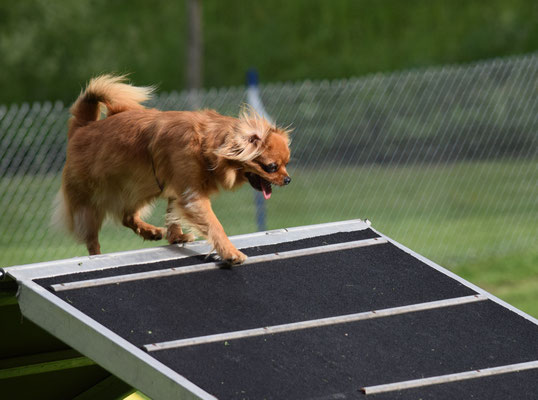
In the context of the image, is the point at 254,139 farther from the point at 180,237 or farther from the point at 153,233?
the point at 153,233

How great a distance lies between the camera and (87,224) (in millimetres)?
4539

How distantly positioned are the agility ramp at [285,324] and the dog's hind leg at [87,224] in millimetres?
772

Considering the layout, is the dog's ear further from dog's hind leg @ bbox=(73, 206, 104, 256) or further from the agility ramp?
dog's hind leg @ bbox=(73, 206, 104, 256)

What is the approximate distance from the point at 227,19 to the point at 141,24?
1.60 m

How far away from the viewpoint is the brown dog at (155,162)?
3996mm

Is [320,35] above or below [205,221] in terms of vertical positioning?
above

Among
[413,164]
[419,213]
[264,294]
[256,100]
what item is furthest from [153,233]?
[419,213]

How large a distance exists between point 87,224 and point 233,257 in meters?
1.10

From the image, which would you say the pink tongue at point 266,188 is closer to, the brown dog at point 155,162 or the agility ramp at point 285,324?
the brown dog at point 155,162

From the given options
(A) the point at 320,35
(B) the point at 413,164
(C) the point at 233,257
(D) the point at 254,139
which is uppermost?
(A) the point at 320,35

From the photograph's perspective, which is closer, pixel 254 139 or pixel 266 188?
pixel 254 139

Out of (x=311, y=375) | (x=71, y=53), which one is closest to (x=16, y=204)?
(x=311, y=375)

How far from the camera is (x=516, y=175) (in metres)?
10.0

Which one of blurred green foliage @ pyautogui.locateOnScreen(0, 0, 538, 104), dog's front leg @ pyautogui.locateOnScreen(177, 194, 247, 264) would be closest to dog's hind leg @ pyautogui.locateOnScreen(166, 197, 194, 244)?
dog's front leg @ pyautogui.locateOnScreen(177, 194, 247, 264)
